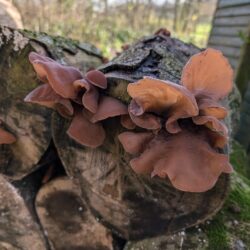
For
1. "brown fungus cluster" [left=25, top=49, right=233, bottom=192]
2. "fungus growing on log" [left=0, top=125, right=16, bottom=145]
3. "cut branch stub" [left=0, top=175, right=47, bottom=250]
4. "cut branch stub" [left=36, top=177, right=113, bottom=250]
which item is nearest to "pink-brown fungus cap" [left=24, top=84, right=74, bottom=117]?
"brown fungus cluster" [left=25, top=49, right=233, bottom=192]

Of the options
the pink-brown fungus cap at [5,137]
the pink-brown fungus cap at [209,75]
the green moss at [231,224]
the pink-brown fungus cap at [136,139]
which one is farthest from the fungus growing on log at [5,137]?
the green moss at [231,224]

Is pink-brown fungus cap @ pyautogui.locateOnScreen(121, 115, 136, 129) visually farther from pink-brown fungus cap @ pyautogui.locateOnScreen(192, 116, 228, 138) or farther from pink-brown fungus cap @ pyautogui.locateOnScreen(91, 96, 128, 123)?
pink-brown fungus cap @ pyautogui.locateOnScreen(192, 116, 228, 138)

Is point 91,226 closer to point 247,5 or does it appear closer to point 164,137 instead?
point 164,137

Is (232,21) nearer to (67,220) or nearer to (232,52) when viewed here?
(232,52)

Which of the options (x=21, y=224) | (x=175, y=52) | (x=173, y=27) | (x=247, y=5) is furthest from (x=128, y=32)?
(x=21, y=224)

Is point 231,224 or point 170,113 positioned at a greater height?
point 170,113

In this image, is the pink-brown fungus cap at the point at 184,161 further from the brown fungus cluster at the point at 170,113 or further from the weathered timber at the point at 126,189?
the weathered timber at the point at 126,189

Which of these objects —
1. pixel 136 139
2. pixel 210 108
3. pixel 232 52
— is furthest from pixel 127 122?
pixel 232 52
